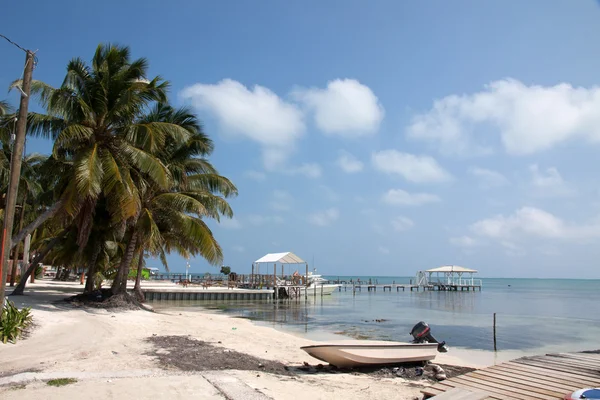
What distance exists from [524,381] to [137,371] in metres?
6.78

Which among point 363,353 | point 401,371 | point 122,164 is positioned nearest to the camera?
point 363,353

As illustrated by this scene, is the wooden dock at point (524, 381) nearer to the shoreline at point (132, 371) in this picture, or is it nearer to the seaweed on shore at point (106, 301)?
the shoreline at point (132, 371)

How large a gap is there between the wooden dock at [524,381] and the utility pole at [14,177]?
30.1 feet

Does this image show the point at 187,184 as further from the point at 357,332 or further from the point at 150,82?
the point at 357,332

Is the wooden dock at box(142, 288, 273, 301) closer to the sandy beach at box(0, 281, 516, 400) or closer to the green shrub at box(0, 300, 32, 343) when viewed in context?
the sandy beach at box(0, 281, 516, 400)

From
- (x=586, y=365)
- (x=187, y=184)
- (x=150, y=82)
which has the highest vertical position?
(x=150, y=82)

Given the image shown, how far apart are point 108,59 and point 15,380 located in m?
13.9

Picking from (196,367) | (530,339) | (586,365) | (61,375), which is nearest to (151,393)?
(61,375)

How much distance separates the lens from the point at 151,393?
6.67 meters

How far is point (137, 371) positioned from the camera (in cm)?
804

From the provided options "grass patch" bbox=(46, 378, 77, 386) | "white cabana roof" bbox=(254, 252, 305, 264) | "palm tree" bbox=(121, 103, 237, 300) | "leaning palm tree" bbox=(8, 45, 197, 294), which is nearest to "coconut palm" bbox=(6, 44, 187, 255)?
"leaning palm tree" bbox=(8, 45, 197, 294)

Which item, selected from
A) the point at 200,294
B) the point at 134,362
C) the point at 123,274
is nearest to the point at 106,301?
the point at 123,274

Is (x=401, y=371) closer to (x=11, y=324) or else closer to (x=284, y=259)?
(x=11, y=324)

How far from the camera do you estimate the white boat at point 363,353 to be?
398 inches
